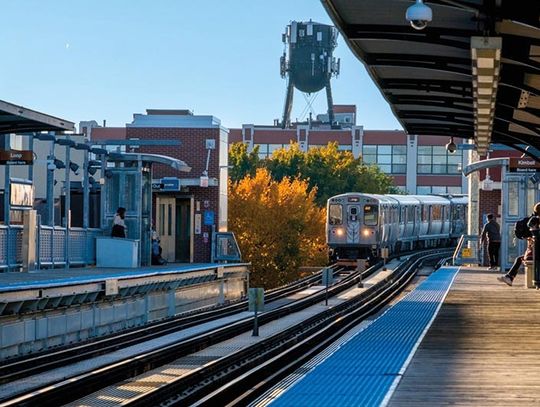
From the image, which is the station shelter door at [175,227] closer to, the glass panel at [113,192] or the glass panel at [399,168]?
the glass panel at [113,192]

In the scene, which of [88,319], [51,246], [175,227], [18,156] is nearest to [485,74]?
[88,319]

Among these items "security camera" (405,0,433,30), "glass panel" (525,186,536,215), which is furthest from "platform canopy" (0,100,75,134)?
"glass panel" (525,186,536,215)

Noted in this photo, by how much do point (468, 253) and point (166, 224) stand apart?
996cm

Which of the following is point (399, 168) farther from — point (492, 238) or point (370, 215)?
point (492, 238)

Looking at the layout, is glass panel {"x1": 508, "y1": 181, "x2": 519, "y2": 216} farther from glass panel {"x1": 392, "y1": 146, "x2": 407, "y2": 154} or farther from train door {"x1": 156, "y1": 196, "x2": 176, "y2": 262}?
glass panel {"x1": 392, "y1": 146, "x2": 407, "y2": 154}

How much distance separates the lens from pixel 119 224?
34.8m

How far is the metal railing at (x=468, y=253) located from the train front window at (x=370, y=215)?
7675mm

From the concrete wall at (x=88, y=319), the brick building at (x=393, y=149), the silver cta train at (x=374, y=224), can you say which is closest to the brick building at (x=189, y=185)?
the silver cta train at (x=374, y=224)

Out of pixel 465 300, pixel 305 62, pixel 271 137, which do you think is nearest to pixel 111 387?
pixel 465 300

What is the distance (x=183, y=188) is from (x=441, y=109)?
2581 centimetres

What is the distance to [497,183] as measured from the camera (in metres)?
48.1

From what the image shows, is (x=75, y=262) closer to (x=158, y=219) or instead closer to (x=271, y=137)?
(x=158, y=219)

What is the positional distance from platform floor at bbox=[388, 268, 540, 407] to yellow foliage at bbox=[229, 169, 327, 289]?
5835cm

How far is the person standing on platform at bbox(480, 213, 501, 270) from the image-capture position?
37062mm
